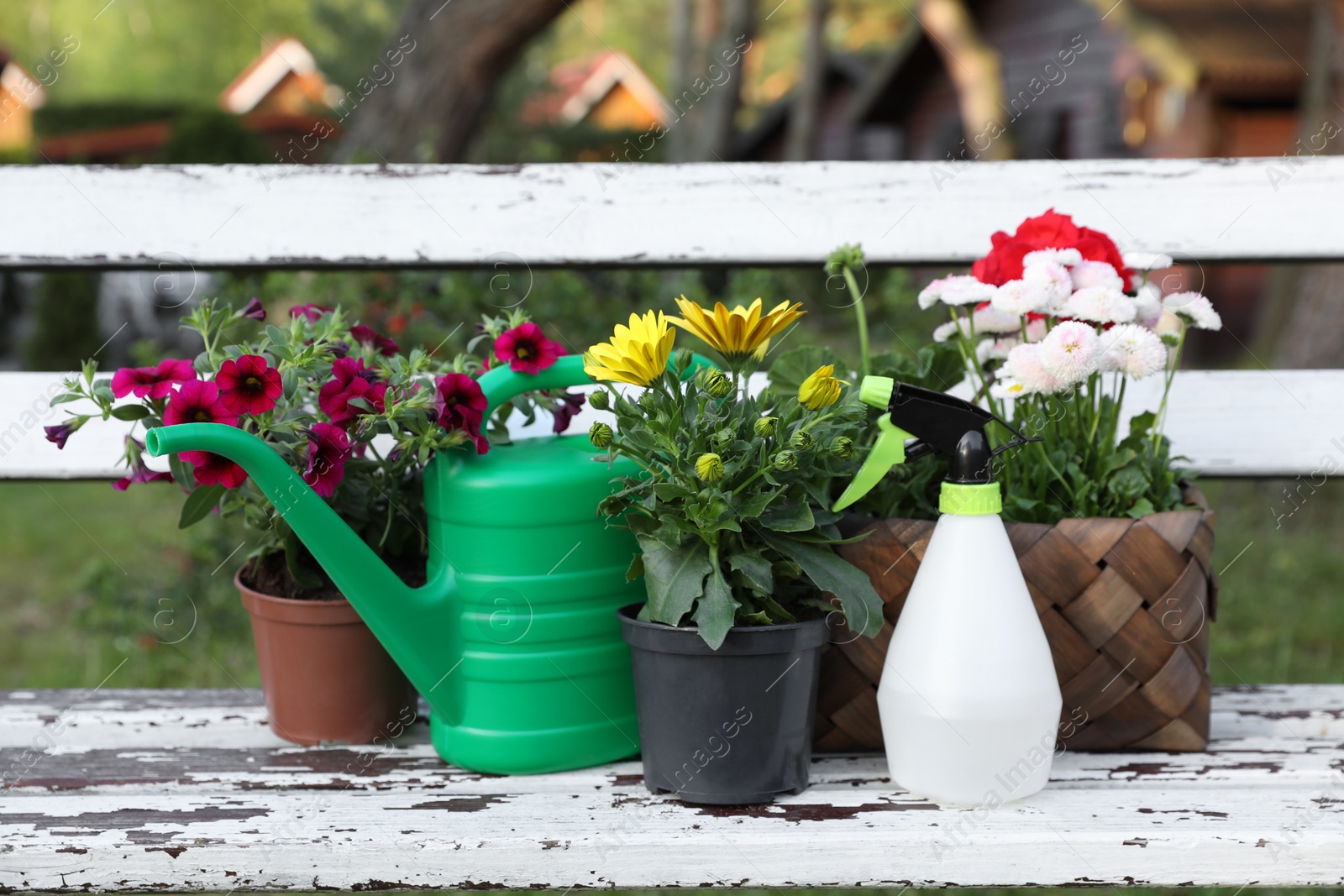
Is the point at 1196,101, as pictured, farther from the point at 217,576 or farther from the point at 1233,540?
the point at 217,576

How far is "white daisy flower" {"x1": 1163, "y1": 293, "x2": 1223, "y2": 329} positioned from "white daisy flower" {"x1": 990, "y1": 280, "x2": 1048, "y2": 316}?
7.0 inches

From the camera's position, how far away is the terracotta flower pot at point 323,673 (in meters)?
1.05

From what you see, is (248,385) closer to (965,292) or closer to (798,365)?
(798,365)

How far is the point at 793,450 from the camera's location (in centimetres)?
89

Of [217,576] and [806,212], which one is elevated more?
[806,212]

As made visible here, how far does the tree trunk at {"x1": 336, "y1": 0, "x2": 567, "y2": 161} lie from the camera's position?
8.70 feet

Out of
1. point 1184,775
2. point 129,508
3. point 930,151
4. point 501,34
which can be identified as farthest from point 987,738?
point 930,151

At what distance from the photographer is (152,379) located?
0.99 m

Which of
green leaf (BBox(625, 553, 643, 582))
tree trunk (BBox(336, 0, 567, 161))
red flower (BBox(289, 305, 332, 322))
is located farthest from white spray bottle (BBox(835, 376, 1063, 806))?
tree trunk (BBox(336, 0, 567, 161))

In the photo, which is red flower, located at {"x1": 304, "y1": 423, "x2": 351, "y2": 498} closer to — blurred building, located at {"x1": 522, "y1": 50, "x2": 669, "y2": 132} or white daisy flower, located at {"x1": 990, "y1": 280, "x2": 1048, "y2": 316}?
white daisy flower, located at {"x1": 990, "y1": 280, "x2": 1048, "y2": 316}

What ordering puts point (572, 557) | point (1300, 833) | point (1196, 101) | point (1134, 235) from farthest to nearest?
point (1196, 101)
point (1134, 235)
point (572, 557)
point (1300, 833)

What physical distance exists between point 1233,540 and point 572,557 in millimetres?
2766

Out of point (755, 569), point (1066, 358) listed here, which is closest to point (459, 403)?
point (755, 569)

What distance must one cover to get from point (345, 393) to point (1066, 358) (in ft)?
2.10
